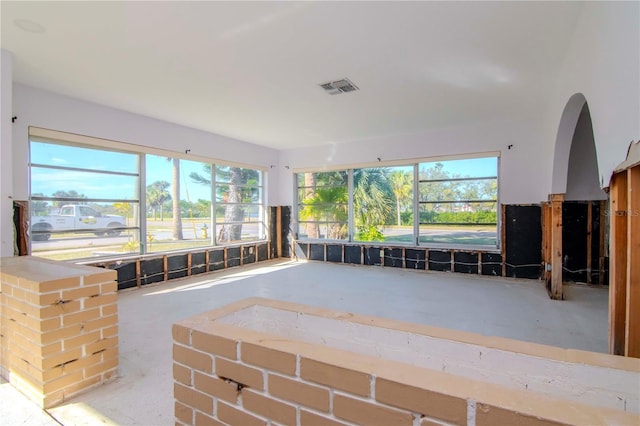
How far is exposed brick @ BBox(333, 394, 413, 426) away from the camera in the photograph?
2.74 feet

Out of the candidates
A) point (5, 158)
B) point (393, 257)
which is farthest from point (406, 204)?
point (5, 158)

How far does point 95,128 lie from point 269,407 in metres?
5.92

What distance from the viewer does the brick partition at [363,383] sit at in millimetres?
761

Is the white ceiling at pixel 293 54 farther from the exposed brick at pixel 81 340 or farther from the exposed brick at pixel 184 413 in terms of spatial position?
the exposed brick at pixel 184 413

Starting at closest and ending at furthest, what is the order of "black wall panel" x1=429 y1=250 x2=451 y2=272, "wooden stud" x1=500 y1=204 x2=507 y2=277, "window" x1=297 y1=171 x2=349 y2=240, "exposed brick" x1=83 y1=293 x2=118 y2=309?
"exposed brick" x1=83 y1=293 x2=118 y2=309
"wooden stud" x1=500 y1=204 x2=507 y2=277
"black wall panel" x1=429 y1=250 x2=451 y2=272
"window" x1=297 y1=171 x2=349 y2=240

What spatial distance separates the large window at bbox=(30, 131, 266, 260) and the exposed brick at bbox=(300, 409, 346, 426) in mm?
5645

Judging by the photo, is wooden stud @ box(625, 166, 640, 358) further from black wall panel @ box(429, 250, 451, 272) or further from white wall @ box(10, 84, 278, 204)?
white wall @ box(10, 84, 278, 204)

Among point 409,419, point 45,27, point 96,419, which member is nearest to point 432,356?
point 409,419

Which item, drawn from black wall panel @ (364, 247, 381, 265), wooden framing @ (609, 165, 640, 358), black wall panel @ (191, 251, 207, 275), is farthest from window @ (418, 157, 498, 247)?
black wall panel @ (191, 251, 207, 275)

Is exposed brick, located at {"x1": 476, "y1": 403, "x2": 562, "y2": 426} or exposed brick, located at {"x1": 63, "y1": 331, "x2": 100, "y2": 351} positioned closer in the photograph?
exposed brick, located at {"x1": 476, "y1": 403, "x2": 562, "y2": 426}

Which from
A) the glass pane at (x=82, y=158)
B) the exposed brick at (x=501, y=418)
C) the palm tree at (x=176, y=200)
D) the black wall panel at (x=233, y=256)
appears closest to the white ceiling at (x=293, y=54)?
the glass pane at (x=82, y=158)

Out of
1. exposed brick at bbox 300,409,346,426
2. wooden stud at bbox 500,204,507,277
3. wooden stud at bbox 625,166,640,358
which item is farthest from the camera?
wooden stud at bbox 500,204,507,277

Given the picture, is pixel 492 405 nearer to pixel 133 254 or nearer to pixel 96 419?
pixel 96 419

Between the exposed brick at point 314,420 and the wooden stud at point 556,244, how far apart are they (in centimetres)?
524
